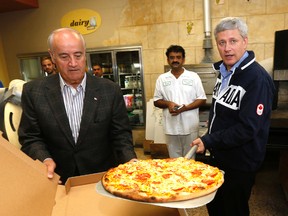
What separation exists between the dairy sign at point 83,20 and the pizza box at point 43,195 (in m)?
4.23

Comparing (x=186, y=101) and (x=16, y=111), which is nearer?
(x=16, y=111)

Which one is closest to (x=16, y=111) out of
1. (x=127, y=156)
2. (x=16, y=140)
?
(x=16, y=140)

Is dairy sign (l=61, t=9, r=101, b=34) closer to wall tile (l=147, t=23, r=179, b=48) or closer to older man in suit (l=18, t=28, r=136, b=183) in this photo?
wall tile (l=147, t=23, r=179, b=48)

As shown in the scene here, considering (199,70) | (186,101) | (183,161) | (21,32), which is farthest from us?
(21,32)

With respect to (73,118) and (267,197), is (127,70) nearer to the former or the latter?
(267,197)

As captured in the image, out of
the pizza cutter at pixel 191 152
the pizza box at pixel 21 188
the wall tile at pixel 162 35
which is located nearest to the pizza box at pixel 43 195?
the pizza box at pixel 21 188

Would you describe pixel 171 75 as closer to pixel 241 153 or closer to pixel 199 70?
pixel 199 70

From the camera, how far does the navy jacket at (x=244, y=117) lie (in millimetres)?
1540

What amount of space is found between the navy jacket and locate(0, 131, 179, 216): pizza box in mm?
785

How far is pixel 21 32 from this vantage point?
17.3 feet

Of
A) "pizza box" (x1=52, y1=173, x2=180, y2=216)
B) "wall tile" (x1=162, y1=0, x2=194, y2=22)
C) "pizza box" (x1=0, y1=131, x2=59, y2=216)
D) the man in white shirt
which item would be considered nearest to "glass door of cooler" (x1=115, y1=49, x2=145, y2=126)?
"wall tile" (x1=162, y1=0, x2=194, y2=22)

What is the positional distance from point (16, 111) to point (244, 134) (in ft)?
4.99

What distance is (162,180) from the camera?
1.17m

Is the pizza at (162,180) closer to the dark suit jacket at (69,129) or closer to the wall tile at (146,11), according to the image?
the dark suit jacket at (69,129)
